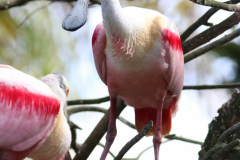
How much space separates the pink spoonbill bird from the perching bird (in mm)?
503

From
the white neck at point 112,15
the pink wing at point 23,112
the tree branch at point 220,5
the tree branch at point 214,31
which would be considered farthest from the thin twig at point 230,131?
the pink wing at point 23,112

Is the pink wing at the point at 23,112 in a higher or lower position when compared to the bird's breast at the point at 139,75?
lower

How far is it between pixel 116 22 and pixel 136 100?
0.91m

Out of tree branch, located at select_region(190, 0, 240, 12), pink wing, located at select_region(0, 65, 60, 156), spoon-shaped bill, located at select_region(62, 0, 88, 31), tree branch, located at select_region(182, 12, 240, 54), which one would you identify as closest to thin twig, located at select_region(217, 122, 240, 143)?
tree branch, located at select_region(190, 0, 240, 12)

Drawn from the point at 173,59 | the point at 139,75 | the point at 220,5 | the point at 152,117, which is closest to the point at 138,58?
the point at 139,75

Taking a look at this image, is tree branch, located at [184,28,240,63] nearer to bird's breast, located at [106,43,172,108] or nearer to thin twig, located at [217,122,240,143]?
bird's breast, located at [106,43,172,108]

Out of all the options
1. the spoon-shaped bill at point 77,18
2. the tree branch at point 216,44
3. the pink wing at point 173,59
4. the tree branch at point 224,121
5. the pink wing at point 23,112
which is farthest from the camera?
the tree branch at point 216,44

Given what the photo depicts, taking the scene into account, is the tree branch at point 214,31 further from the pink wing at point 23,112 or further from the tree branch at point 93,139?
the pink wing at point 23,112

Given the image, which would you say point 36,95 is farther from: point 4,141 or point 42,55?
point 42,55

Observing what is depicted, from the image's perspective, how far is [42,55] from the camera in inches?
284

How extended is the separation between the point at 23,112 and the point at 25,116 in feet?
0.12

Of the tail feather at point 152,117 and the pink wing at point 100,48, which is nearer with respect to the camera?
the pink wing at point 100,48

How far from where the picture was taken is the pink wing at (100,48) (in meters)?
3.66

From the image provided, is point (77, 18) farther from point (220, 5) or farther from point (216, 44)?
point (216, 44)
